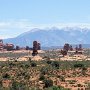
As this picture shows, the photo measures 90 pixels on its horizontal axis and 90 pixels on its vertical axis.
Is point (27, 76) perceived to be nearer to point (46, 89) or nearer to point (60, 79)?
point (60, 79)

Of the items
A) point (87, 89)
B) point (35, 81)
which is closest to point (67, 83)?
point (35, 81)

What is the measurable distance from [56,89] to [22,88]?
152 inches

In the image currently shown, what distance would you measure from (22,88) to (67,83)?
11654 millimetres

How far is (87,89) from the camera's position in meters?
45.9

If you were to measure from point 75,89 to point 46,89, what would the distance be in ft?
12.7

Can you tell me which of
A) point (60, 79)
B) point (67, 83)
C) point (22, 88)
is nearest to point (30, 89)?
point (22, 88)

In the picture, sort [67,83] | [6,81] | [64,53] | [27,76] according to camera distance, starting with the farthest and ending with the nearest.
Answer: [64,53]
[27,76]
[6,81]
[67,83]

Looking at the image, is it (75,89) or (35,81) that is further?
(35,81)

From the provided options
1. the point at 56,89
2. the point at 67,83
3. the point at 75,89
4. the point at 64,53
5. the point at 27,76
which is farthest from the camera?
the point at 64,53

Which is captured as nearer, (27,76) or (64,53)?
(27,76)

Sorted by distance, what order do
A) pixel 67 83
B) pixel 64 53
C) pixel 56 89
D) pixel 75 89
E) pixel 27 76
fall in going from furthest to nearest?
pixel 64 53 < pixel 27 76 < pixel 67 83 < pixel 75 89 < pixel 56 89

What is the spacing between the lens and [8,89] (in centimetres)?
4522

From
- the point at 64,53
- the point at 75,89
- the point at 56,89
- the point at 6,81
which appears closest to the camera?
the point at 56,89

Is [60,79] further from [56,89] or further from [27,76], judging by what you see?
[56,89]
